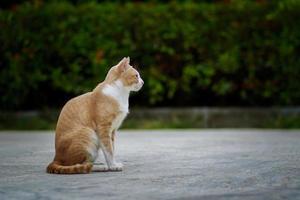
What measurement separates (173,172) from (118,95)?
0.89 m

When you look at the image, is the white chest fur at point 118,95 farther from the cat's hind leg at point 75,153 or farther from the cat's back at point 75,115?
the cat's hind leg at point 75,153

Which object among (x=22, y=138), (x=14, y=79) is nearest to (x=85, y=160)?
(x=22, y=138)

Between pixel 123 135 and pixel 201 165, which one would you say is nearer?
pixel 201 165

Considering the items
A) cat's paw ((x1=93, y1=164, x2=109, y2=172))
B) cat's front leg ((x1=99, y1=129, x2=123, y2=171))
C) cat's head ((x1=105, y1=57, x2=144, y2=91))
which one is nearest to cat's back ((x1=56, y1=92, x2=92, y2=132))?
cat's front leg ((x1=99, y1=129, x2=123, y2=171))

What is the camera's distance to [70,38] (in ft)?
41.5

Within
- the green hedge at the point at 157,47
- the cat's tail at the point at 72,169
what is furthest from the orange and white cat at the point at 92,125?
the green hedge at the point at 157,47

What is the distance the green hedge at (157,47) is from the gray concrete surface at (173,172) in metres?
2.60

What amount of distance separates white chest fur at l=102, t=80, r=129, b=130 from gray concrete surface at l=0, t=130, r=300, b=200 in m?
0.45

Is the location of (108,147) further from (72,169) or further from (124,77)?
(124,77)

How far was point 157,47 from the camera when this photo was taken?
12.6m

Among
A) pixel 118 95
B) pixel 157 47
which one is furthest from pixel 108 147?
pixel 157 47

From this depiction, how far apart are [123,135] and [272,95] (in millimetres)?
3054

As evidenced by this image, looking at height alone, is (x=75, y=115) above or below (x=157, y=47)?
below

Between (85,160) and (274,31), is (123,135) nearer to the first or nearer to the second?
(274,31)
